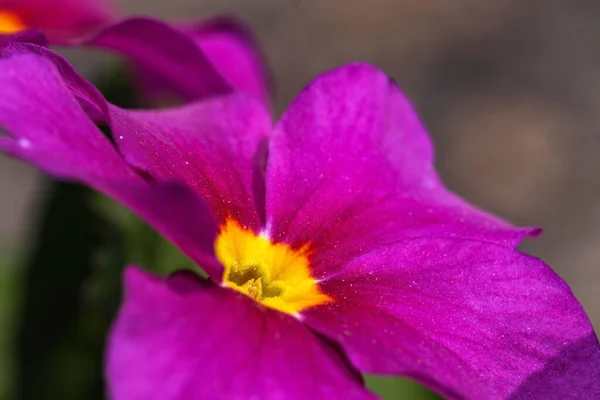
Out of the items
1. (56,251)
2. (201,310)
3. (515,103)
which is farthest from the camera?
(515,103)

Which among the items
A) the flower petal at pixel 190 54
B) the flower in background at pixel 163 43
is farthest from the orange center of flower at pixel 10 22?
the flower petal at pixel 190 54

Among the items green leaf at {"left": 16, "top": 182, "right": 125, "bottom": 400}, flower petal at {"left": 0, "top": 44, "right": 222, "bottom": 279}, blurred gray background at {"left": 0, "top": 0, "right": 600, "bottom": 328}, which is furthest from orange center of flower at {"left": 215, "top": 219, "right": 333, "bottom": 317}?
blurred gray background at {"left": 0, "top": 0, "right": 600, "bottom": 328}

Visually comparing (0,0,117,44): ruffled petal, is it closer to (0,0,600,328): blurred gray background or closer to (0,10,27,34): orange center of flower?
(0,10,27,34): orange center of flower

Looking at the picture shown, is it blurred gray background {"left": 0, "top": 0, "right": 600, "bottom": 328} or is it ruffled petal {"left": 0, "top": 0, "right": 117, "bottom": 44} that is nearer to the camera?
ruffled petal {"left": 0, "top": 0, "right": 117, "bottom": 44}

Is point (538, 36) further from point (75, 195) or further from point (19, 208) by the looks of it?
point (75, 195)

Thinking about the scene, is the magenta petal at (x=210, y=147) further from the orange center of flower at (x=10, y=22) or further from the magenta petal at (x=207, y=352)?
the orange center of flower at (x=10, y=22)

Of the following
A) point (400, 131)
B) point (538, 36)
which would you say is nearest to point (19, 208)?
point (538, 36)

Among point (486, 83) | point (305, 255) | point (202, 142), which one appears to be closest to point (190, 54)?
point (202, 142)
